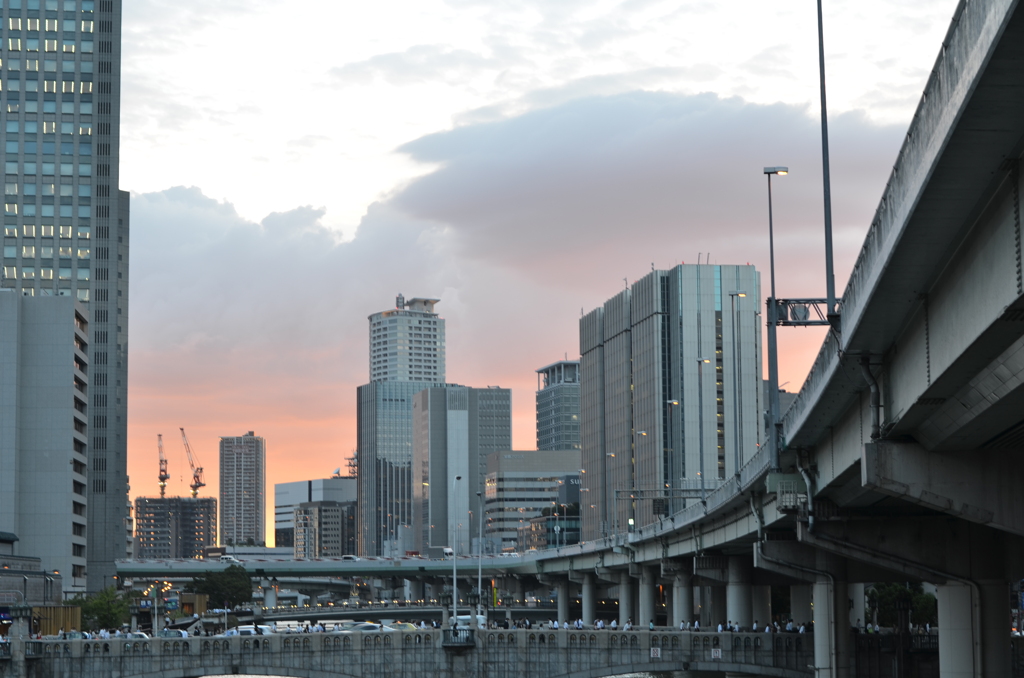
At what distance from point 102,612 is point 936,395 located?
123551 mm

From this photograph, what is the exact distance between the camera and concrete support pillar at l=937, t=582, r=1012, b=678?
168ft

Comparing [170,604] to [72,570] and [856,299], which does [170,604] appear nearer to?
[72,570]

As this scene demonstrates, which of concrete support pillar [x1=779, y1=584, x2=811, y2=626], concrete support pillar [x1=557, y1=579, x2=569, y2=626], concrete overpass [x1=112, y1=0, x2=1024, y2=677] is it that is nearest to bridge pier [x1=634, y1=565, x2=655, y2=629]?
concrete support pillar [x1=779, y1=584, x2=811, y2=626]

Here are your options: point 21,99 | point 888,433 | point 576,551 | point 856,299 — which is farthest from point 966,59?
point 21,99

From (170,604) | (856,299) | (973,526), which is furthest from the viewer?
(170,604)

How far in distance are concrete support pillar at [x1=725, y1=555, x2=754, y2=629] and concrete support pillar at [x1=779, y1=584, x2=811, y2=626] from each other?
527 inches

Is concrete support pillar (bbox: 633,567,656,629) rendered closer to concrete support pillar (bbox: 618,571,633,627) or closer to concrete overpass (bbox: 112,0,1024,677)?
concrete support pillar (bbox: 618,571,633,627)

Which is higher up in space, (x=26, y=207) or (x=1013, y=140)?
(x=26, y=207)

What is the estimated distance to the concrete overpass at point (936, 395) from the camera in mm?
17344

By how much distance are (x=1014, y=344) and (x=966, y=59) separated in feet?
26.4

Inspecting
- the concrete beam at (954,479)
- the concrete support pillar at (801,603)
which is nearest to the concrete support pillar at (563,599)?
the concrete support pillar at (801,603)

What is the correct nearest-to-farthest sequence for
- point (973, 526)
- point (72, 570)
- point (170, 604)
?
point (973, 526) < point (72, 570) < point (170, 604)

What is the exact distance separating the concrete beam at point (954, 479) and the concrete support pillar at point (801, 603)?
8427 centimetres

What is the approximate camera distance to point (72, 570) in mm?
155625
